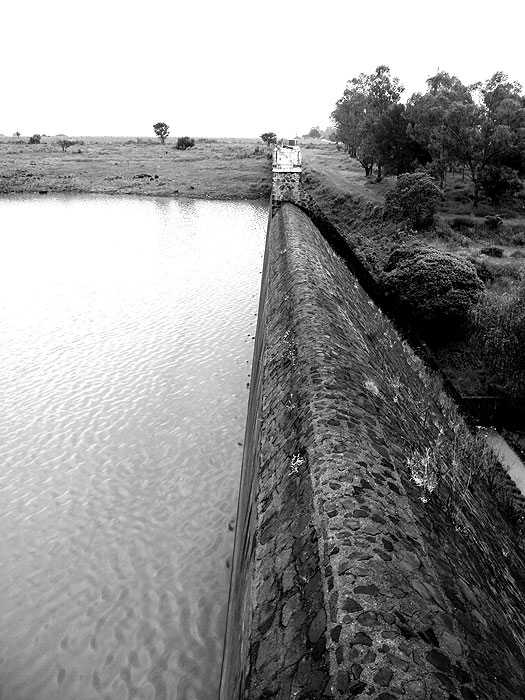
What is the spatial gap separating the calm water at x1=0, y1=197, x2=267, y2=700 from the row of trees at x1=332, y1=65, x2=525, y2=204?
17.8m

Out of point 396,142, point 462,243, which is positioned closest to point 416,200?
point 462,243

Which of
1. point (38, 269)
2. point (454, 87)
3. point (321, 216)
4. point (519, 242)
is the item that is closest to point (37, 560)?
point (321, 216)

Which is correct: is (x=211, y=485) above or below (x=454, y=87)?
below

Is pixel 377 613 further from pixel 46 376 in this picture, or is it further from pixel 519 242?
pixel 519 242

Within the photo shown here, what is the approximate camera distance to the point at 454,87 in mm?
31391

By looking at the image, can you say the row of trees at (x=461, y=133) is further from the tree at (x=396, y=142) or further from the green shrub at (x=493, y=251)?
the green shrub at (x=493, y=251)

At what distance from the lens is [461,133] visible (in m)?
27.8

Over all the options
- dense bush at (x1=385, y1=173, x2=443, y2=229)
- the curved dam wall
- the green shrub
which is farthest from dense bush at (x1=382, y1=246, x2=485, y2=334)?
the curved dam wall

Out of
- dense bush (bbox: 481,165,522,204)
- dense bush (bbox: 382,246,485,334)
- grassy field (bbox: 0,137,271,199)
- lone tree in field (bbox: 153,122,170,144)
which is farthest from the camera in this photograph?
lone tree in field (bbox: 153,122,170,144)

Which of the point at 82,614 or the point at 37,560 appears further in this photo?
the point at 37,560

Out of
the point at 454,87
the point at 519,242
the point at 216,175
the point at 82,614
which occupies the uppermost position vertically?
the point at 454,87

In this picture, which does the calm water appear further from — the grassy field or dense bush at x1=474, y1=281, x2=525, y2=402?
the grassy field

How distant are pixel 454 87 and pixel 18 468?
113 feet

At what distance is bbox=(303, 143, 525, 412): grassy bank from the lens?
560 inches
